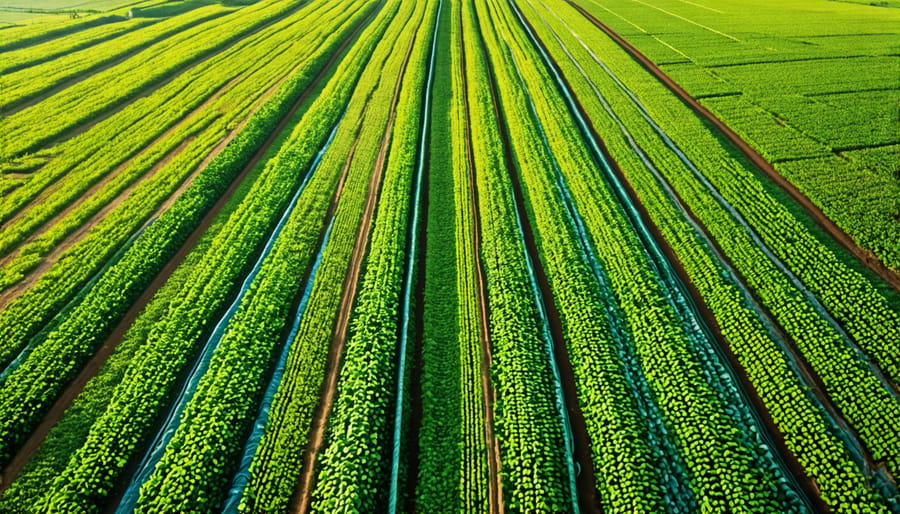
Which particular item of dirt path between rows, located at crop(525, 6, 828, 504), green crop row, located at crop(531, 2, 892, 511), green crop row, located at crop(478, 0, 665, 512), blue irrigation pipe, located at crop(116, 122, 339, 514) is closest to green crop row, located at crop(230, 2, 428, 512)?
blue irrigation pipe, located at crop(116, 122, 339, 514)

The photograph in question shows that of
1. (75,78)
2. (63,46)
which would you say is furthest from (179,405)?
(63,46)

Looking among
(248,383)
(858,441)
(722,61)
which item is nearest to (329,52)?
(722,61)

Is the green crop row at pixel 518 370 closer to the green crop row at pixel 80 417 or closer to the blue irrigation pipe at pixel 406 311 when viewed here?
the blue irrigation pipe at pixel 406 311

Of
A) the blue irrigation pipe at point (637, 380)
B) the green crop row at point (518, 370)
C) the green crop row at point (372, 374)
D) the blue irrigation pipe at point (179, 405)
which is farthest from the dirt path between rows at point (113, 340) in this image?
the blue irrigation pipe at point (637, 380)

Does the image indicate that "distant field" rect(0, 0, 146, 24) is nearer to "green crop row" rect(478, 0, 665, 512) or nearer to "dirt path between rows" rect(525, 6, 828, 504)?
"green crop row" rect(478, 0, 665, 512)

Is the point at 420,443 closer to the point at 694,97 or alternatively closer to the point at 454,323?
the point at 454,323

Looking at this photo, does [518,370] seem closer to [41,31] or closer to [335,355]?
[335,355]
